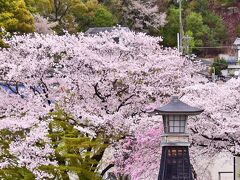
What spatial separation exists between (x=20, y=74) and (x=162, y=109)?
526 cm

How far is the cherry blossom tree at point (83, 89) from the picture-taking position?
15.1m

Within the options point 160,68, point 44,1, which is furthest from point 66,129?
point 44,1

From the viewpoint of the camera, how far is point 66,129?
15.4 metres

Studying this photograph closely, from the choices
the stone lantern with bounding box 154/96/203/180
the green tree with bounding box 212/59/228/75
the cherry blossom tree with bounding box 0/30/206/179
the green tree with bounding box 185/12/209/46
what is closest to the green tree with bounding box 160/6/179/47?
the green tree with bounding box 185/12/209/46

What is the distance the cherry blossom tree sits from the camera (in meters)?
15.1

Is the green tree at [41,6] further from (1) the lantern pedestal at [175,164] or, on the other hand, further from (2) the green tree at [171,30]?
(1) the lantern pedestal at [175,164]

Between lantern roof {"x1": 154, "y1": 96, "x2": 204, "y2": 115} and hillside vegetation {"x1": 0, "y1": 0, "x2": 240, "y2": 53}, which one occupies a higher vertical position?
hillside vegetation {"x1": 0, "y1": 0, "x2": 240, "y2": 53}

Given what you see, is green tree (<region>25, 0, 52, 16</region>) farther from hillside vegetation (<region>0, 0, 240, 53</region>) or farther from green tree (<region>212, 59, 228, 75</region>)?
green tree (<region>212, 59, 228, 75</region>)

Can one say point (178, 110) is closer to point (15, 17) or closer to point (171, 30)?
point (15, 17)

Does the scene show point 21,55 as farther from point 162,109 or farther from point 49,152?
point 162,109

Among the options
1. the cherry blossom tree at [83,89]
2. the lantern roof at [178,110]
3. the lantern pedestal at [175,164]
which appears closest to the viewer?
the lantern pedestal at [175,164]

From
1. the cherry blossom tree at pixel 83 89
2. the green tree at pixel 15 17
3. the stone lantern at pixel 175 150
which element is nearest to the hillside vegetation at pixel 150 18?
the green tree at pixel 15 17

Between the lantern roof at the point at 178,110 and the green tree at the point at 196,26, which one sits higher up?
the green tree at the point at 196,26

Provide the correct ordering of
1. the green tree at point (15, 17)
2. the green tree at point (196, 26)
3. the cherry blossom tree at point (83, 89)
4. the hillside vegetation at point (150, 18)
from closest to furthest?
the cherry blossom tree at point (83, 89) < the green tree at point (15, 17) < the hillside vegetation at point (150, 18) < the green tree at point (196, 26)
